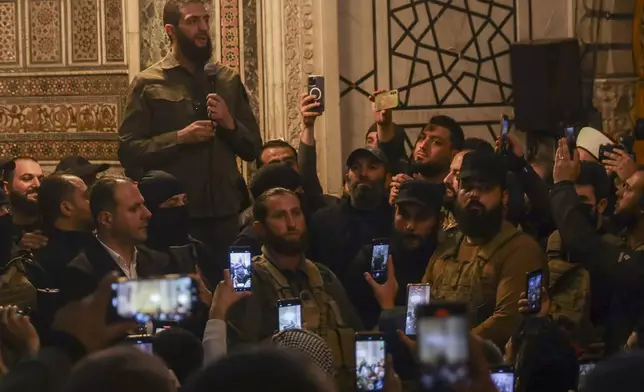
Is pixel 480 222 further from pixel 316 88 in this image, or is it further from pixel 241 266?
pixel 316 88

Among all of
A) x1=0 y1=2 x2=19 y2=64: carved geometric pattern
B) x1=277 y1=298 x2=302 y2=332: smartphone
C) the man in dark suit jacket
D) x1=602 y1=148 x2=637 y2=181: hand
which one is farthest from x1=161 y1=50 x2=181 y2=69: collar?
x1=0 y1=2 x2=19 y2=64: carved geometric pattern

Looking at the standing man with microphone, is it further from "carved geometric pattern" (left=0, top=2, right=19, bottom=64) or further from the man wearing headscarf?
"carved geometric pattern" (left=0, top=2, right=19, bottom=64)

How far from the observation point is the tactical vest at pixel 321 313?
5.94 m

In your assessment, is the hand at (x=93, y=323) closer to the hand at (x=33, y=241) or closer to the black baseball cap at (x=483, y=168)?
the black baseball cap at (x=483, y=168)

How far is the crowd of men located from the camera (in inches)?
211

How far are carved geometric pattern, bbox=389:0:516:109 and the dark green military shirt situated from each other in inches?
177

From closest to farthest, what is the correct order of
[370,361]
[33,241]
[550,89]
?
[370,361], [33,241], [550,89]

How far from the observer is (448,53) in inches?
477

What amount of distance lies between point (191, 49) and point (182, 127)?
0.43 metres

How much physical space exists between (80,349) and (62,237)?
138 inches

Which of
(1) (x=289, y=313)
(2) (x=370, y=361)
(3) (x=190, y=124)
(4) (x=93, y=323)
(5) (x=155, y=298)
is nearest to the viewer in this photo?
(4) (x=93, y=323)

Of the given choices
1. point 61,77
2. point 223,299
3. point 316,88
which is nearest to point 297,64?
point 61,77

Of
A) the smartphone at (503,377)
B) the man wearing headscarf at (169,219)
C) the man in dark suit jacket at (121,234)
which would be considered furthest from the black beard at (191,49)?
the smartphone at (503,377)

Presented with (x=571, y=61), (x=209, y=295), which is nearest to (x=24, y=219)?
(x=209, y=295)
